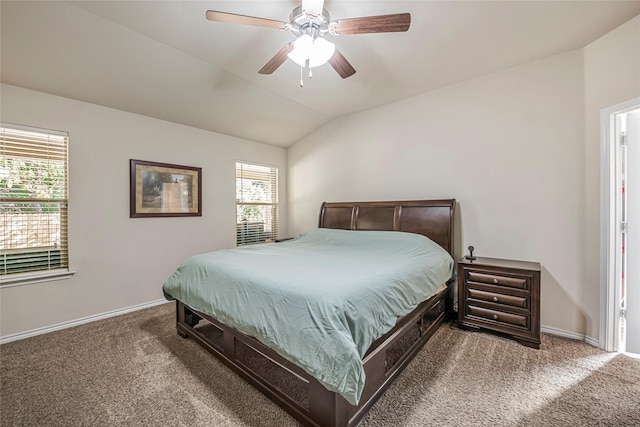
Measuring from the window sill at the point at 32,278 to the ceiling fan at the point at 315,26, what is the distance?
9.70 ft

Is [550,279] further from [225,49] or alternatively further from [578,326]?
[225,49]

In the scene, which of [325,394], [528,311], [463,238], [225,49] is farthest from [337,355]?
[225,49]

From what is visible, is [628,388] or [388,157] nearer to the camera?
[628,388]

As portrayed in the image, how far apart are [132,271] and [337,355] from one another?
3.15 metres

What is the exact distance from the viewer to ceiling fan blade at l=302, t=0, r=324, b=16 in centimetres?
168

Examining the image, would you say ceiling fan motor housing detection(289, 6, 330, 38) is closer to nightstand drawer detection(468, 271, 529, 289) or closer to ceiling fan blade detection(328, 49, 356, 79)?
ceiling fan blade detection(328, 49, 356, 79)

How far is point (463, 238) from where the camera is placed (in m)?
3.13

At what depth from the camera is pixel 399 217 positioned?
3.43 meters

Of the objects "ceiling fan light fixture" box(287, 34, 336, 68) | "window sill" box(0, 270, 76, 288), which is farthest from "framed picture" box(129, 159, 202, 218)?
"ceiling fan light fixture" box(287, 34, 336, 68)

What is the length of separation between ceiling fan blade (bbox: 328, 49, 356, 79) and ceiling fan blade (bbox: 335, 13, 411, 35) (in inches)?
7.0

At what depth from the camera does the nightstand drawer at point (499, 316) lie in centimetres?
239

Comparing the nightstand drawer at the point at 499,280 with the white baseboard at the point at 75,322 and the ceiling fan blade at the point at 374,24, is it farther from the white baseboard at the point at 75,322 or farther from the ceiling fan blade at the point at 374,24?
the white baseboard at the point at 75,322

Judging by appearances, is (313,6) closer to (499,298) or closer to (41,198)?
(499,298)

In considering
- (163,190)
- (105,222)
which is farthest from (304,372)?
(163,190)
